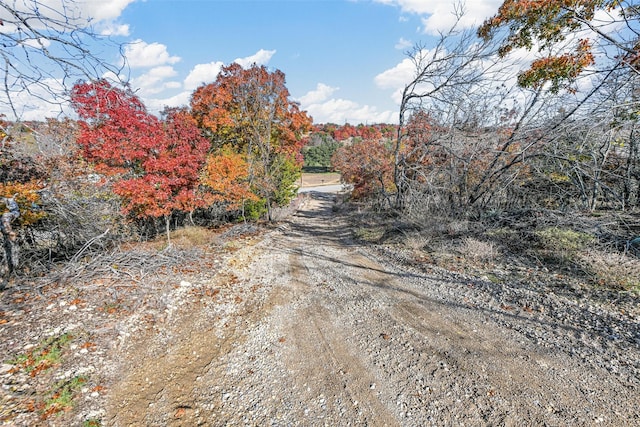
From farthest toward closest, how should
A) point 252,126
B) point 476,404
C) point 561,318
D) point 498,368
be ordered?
point 252,126, point 561,318, point 498,368, point 476,404

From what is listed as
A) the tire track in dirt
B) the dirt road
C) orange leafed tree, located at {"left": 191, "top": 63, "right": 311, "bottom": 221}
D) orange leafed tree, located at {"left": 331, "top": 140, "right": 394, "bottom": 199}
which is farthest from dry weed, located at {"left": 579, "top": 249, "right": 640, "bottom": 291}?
orange leafed tree, located at {"left": 191, "top": 63, "right": 311, "bottom": 221}

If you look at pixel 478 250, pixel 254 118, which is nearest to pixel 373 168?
pixel 254 118

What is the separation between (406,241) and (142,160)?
8.36 meters

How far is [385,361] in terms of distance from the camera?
3.65 meters

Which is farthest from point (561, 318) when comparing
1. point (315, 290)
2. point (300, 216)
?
point (300, 216)

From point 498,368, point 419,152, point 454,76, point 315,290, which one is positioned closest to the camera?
point 498,368

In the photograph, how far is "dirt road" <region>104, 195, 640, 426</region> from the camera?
2.90 metres

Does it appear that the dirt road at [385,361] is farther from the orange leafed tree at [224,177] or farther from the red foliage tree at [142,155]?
the orange leafed tree at [224,177]

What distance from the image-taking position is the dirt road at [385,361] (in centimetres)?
290

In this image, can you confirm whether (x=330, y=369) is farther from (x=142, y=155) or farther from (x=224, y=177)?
(x=224, y=177)

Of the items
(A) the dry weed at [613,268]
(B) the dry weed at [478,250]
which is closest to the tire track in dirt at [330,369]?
(B) the dry weed at [478,250]

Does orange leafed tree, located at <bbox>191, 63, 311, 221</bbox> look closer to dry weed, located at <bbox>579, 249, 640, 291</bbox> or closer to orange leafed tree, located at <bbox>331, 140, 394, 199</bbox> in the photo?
orange leafed tree, located at <bbox>331, 140, 394, 199</bbox>

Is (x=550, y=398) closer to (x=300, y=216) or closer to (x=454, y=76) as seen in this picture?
(x=454, y=76)

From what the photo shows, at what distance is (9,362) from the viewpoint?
3406 mm
